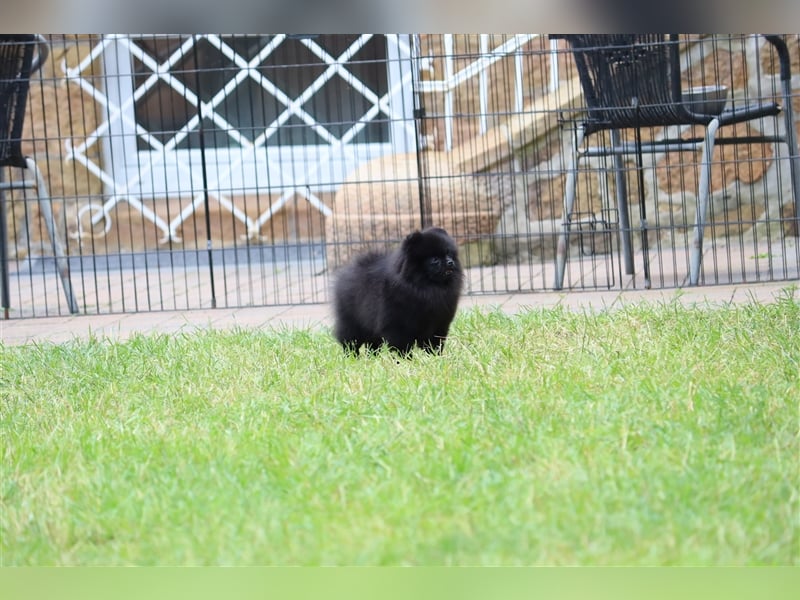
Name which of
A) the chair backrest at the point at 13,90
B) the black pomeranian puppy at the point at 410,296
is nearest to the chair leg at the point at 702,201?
the black pomeranian puppy at the point at 410,296

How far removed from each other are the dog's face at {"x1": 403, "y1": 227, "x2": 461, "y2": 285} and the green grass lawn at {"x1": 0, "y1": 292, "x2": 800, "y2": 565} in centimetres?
30

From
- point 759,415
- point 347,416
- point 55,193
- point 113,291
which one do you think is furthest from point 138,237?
point 759,415

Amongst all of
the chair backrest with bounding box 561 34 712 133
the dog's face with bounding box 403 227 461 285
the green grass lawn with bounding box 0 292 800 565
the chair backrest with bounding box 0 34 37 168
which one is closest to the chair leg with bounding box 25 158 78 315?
the chair backrest with bounding box 0 34 37 168

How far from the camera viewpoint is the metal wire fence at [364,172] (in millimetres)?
6337

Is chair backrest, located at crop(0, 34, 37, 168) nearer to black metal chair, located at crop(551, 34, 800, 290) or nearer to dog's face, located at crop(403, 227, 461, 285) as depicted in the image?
dog's face, located at crop(403, 227, 461, 285)

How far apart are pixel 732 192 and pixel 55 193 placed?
214 inches

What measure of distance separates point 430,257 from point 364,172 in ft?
11.9

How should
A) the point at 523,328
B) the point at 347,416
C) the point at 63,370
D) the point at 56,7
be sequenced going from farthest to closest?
the point at 523,328 < the point at 63,370 < the point at 347,416 < the point at 56,7

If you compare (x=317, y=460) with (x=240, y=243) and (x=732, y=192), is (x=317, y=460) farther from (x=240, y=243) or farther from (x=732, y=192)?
(x=240, y=243)

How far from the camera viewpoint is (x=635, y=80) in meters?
5.46

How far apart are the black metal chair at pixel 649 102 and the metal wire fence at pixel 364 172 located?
0.09 metres

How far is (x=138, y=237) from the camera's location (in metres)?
8.84

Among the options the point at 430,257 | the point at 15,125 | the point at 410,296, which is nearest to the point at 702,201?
the point at 430,257

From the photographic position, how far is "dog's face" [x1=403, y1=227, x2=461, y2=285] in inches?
150
